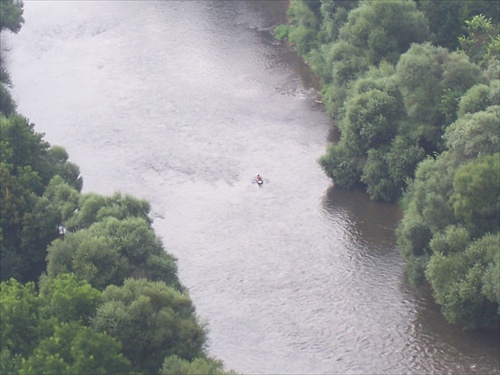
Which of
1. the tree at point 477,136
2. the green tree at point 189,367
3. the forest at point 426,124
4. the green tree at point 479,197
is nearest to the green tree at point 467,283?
the forest at point 426,124

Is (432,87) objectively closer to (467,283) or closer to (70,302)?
(467,283)

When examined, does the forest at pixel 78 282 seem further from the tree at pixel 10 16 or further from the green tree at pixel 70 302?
the tree at pixel 10 16

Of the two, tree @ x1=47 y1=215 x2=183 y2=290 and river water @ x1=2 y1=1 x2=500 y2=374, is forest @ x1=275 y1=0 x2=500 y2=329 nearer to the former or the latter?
river water @ x1=2 y1=1 x2=500 y2=374

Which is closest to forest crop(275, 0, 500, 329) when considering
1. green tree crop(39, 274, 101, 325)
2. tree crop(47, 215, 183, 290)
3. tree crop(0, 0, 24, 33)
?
A: tree crop(47, 215, 183, 290)

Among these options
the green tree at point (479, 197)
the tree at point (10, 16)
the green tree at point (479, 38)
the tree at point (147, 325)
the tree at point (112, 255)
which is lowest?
the tree at point (10, 16)

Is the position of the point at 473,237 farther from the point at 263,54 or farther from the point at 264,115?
the point at 263,54

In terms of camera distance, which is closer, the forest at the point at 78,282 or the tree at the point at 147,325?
the forest at the point at 78,282

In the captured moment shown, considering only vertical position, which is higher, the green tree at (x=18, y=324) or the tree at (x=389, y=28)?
the tree at (x=389, y=28)

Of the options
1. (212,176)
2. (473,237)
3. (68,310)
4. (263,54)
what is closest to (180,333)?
(68,310)

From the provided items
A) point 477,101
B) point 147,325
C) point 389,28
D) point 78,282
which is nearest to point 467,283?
point 477,101
